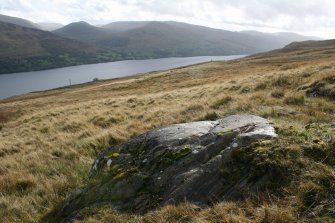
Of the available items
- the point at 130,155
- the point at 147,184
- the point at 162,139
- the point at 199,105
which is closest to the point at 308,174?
the point at 147,184

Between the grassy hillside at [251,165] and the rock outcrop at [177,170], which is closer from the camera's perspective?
the grassy hillside at [251,165]

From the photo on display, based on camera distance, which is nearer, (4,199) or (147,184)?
(147,184)

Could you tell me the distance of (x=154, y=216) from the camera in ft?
15.7

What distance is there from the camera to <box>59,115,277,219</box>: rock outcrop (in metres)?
5.07

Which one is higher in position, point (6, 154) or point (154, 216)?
point (154, 216)

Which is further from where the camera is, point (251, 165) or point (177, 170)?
point (177, 170)

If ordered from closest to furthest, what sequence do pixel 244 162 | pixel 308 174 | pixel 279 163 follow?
pixel 308 174, pixel 279 163, pixel 244 162

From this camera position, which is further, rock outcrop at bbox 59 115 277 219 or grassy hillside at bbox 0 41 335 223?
rock outcrop at bbox 59 115 277 219

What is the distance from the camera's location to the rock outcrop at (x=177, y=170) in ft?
16.6

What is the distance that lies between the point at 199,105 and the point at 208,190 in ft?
34.1

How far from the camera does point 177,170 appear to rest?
5812 millimetres

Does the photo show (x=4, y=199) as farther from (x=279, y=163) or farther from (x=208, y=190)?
(x=279, y=163)

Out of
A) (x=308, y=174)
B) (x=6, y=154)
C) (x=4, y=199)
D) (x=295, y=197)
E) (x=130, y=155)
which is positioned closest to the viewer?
(x=295, y=197)

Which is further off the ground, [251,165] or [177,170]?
[251,165]
